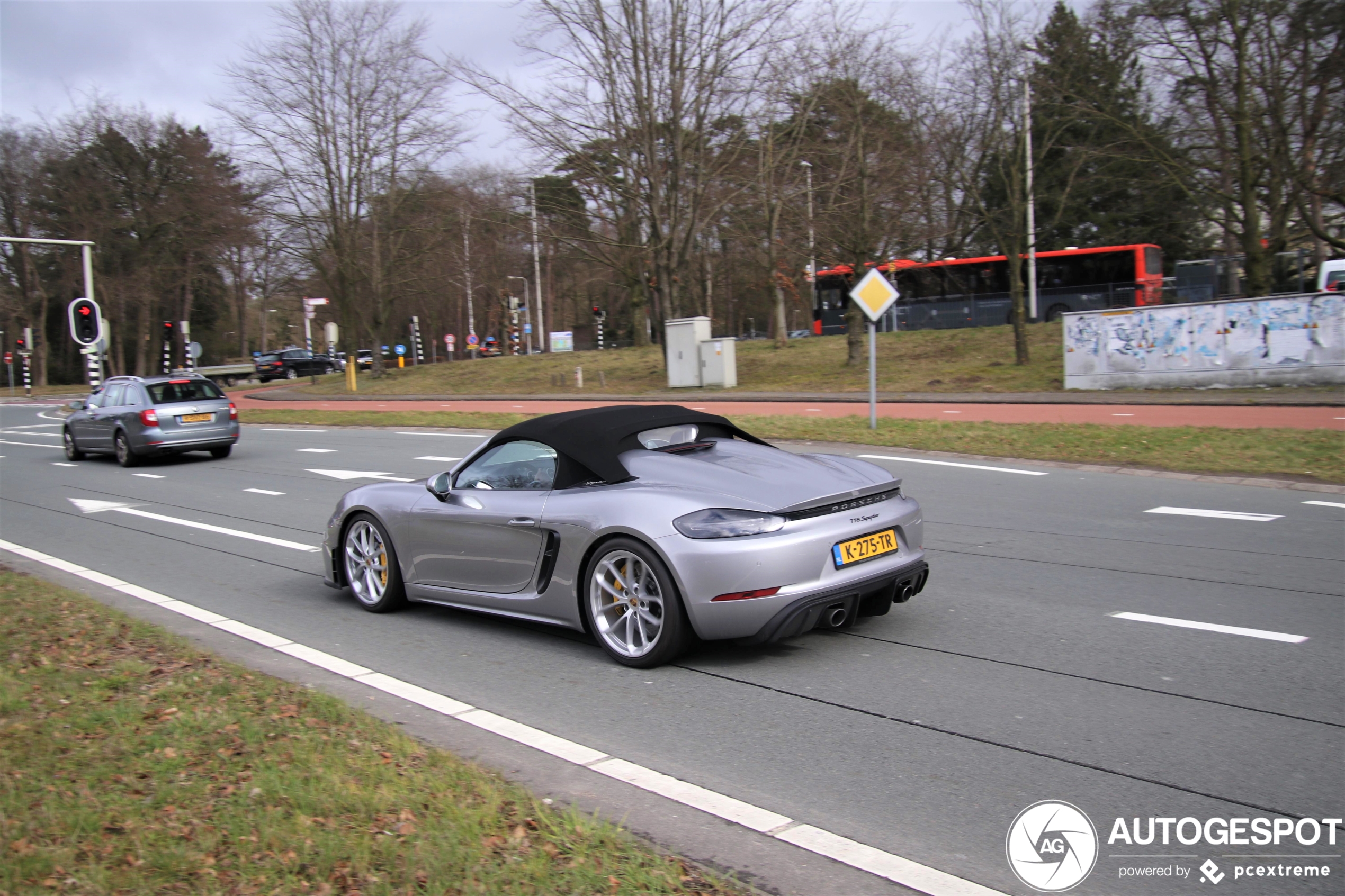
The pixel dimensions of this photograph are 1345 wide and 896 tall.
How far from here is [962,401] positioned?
76.9 ft

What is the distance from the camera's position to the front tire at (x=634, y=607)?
5355 millimetres

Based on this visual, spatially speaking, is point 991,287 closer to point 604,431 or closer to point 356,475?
point 356,475

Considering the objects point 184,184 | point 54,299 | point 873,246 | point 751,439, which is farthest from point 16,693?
point 54,299

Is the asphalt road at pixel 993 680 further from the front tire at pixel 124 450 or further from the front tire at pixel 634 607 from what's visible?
the front tire at pixel 124 450

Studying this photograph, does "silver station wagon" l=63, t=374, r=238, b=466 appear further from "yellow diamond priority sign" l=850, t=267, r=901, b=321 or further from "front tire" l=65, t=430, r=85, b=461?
"yellow diamond priority sign" l=850, t=267, r=901, b=321

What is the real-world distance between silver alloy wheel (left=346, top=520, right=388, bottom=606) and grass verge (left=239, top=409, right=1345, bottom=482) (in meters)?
9.37

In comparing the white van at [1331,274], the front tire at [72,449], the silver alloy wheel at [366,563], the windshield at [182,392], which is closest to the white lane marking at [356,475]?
the windshield at [182,392]

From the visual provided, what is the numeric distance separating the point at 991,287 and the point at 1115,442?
33.3 m

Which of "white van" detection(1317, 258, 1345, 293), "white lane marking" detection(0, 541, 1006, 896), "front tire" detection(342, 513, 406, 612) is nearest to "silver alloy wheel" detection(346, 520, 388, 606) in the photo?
"front tire" detection(342, 513, 406, 612)

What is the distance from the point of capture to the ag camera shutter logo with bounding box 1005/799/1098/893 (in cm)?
333

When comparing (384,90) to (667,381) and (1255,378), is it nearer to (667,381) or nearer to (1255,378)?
(667,381)

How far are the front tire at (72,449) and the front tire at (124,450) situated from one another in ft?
5.94

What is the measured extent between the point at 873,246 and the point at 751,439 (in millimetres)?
25517

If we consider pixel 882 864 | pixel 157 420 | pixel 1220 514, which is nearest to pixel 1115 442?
pixel 1220 514
